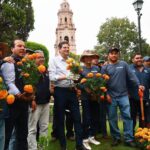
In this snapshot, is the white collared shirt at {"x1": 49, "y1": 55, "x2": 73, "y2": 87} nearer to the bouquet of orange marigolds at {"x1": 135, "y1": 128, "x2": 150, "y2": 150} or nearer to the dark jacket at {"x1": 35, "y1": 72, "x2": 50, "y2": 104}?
the dark jacket at {"x1": 35, "y1": 72, "x2": 50, "y2": 104}

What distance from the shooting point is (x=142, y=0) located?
1375 cm

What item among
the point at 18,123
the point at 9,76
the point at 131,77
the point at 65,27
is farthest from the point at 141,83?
the point at 65,27

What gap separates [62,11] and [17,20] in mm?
61231

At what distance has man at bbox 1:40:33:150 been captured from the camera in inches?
223

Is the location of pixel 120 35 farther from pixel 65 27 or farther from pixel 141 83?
pixel 141 83

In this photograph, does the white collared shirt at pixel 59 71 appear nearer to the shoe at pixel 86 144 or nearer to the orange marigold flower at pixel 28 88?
the shoe at pixel 86 144

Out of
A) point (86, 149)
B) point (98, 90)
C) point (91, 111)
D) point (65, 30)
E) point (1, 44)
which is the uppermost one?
point (65, 30)

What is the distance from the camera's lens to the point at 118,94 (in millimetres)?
7633

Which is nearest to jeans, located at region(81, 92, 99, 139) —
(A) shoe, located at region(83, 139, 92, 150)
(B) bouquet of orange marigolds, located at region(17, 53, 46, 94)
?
(A) shoe, located at region(83, 139, 92, 150)

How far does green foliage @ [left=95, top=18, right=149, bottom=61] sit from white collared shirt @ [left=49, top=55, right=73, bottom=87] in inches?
1831

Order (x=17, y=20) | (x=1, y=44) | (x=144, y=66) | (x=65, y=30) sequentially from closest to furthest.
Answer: (x=1, y=44) → (x=144, y=66) → (x=17, y=20) → (x=65, y=30)

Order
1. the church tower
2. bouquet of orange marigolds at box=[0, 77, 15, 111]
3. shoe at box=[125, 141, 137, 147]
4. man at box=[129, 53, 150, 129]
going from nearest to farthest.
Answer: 1. bouquet of orange marigolds at box=[0, 77, 15, 111]
2. shoe at box=[125, 141, 137, 147]
3. man at box=[129, 53, 150, 129]
4. the church tower

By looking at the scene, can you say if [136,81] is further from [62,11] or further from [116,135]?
[62,11]

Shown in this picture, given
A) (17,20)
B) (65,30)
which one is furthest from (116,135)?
(65,30)
